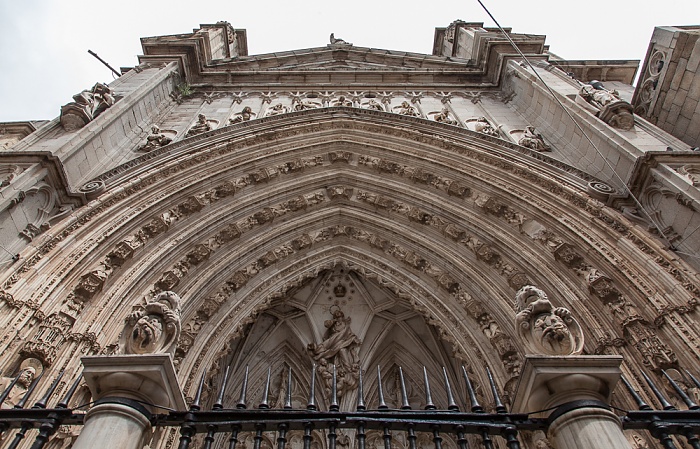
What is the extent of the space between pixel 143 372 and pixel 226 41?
49.5 feet

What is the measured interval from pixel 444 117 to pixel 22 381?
8.48 metres

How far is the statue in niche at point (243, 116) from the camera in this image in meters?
10.4

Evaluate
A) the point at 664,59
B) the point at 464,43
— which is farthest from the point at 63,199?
the point at 464,43

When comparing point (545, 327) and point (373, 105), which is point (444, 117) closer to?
point (373, 105)

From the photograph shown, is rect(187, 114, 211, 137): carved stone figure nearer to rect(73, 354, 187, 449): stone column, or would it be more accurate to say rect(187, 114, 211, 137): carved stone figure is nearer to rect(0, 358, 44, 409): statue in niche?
rect(0, 358, 44, 409): statue in niche

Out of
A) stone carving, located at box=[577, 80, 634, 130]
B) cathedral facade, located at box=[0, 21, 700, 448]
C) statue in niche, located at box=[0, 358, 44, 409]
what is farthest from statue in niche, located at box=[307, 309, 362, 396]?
stone carving, located at box=[577, 80, 634, 130]

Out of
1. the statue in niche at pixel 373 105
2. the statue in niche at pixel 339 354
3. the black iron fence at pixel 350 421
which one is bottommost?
the black iron fence at pixel 350 421

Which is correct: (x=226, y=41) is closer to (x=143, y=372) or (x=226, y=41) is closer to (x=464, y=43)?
(x=464, y=43)

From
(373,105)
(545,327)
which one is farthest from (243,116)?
(545,327)

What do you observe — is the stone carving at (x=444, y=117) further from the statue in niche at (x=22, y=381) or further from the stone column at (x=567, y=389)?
the statue in niche at (x=22, y=381)

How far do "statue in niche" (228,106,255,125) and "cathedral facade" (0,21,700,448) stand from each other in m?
0.07

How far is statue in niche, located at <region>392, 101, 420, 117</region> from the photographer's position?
426 inches

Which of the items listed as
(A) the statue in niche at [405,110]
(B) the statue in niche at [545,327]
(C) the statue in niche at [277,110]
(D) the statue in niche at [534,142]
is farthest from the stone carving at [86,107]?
(D) the statue in niche at [534,142]

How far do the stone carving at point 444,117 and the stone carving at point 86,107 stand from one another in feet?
20.4
